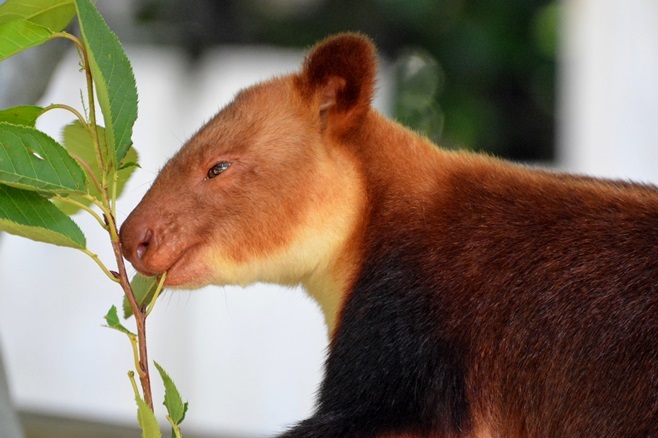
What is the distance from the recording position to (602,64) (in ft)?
16.4

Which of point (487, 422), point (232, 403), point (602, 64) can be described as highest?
point (602, 64)

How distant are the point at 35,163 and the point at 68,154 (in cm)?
6

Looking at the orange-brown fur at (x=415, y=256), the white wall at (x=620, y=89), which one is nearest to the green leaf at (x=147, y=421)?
the orange-brown fur at (x=415, y=256)

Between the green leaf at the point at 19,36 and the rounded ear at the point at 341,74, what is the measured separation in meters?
0.60

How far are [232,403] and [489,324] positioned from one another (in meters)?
3.89

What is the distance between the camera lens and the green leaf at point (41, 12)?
1.92 meters

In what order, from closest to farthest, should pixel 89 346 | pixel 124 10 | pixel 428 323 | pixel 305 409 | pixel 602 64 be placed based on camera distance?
pixel 428 323 → pixel 602 64 → pixel 305 409 → pixel 89 346 → pixel 124 10

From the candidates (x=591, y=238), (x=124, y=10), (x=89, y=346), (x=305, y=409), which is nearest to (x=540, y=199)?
(x=591, y=238)

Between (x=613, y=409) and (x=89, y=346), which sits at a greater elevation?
(x=613, y=409)

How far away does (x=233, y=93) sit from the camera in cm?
433

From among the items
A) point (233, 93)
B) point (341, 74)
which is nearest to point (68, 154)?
point (341, 74)

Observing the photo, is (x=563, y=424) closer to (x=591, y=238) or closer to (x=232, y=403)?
(x=591, y=238)

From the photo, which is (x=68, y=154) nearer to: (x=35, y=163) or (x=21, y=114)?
(x=35, y=163)

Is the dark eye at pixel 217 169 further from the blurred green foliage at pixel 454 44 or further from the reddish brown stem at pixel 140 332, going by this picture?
the blurred green foliage at pixel 454 44
